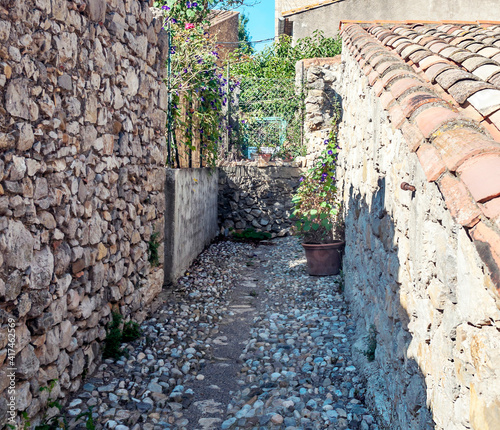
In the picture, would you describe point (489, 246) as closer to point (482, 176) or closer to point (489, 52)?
point (482, 176)

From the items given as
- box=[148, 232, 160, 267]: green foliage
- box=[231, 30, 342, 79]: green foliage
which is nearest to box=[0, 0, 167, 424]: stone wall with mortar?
box=[148, 232, 160, 267]: green foliage

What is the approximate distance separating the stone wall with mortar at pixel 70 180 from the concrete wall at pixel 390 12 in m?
9.03

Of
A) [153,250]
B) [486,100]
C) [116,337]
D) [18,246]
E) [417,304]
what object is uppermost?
[486,100]

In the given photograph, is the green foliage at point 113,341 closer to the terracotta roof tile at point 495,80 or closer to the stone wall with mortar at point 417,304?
the stone wall with mortar at point 417,304

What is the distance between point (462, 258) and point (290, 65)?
11.6 metres

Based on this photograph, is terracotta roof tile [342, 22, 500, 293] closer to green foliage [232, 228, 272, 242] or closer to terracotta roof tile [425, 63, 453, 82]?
terracotta roof tile [425, 63, 453, 82]

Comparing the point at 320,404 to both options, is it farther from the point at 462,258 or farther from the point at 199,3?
the point at 199,3

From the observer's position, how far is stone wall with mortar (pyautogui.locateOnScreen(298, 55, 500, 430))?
139 centimetres

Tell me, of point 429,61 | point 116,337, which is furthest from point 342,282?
point 429,61

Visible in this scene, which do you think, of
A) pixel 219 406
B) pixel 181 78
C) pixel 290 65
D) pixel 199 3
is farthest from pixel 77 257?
→ pixel 290 65

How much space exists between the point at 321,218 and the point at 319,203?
0.39m

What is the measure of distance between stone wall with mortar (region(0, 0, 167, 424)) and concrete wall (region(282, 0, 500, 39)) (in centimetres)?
903

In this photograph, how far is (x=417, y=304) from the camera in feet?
7.14

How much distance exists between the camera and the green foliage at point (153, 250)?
4.64 metres
